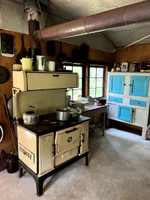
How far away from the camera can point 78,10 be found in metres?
2.49

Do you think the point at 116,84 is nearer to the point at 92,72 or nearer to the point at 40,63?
the point at 92,72

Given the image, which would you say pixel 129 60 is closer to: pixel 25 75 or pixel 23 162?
pixel 25 75

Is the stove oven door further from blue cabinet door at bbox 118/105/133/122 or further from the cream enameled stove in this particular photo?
blue cabinet door at bbox 118/105/133/122

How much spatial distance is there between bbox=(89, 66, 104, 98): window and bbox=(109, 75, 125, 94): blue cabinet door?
0.36m

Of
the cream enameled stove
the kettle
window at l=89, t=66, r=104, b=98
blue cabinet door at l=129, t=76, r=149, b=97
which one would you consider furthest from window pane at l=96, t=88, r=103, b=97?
the kettle

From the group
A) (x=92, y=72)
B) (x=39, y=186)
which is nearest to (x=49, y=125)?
(x=39, y=186)

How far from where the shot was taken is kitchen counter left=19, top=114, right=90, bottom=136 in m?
1.70

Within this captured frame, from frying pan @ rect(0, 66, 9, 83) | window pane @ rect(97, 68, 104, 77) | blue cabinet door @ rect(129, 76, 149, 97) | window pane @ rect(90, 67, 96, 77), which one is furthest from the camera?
window pane @ rect(97, 68, 104, 77)

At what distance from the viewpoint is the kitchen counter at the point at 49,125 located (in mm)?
1700

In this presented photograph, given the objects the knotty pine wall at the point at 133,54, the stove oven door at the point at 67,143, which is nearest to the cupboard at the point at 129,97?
the knotty pine wall at the point at 133,54

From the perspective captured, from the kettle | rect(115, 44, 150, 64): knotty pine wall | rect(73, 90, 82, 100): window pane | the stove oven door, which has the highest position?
rect(115, 44, 150, 64): knotty pine wall

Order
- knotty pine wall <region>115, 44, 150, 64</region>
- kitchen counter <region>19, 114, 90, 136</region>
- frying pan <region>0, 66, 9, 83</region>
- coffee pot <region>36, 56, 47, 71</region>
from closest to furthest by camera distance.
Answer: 1. kitchen counter <region>19, 114, 90, 136</region>
2. coffee pot <region>36, 56, 47, 71</region>
3. frying pan <region>0, 66, 9, 83</region>
4. knotty pine wall <region>115, 44, 150, 64</region>

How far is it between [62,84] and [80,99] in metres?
1.24

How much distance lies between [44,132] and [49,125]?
0.20m
